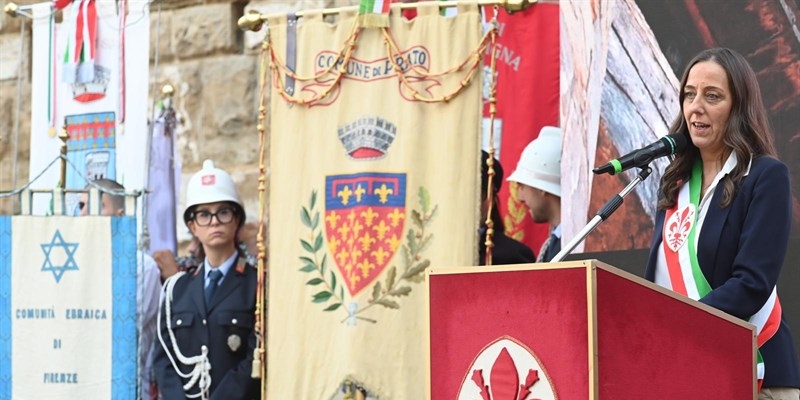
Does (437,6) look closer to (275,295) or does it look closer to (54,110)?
(275,295)

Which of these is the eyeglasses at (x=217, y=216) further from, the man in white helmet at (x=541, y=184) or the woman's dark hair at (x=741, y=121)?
the woman's dark hair at (x=741, y=121)

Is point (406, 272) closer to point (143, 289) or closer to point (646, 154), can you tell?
point (143, 289)

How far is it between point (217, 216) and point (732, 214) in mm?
3478

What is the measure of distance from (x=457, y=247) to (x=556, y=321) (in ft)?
8.03

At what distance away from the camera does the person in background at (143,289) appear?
687 cm

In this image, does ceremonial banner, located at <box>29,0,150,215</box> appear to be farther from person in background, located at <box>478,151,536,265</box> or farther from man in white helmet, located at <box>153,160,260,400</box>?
person in background, located at <box>478,151,536,265</box>

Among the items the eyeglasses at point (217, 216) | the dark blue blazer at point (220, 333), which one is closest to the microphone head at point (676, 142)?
the dark blue blazer at point (220, 333)

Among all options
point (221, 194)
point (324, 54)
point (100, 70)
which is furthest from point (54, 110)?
point (324, 54)

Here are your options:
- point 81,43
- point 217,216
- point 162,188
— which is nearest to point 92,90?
point 81,43

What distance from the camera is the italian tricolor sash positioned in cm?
391

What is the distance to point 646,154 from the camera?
3852 mm

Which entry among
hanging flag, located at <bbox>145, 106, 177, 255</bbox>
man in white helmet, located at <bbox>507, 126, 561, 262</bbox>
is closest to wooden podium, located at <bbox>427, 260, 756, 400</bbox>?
man in white helmet, located at <bbox>507, 126, 561, 262</bbox>

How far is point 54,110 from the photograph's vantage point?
762 centimetres

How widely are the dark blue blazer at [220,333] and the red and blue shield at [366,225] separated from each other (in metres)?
0.75
